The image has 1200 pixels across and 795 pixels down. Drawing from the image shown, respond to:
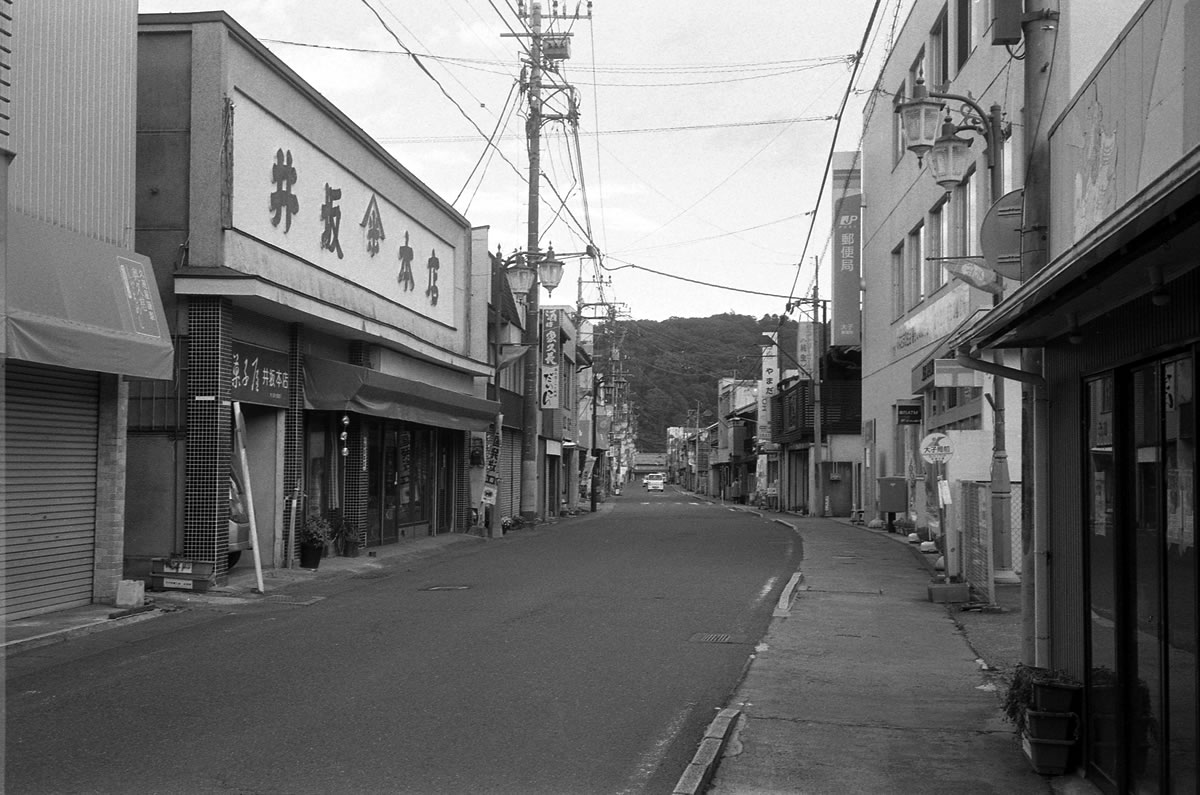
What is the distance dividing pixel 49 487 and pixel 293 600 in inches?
138

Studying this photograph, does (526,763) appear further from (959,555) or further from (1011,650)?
(959,555)

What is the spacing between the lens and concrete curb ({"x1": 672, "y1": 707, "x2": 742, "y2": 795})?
663 centimetres

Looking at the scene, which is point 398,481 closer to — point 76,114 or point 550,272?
point 550,272

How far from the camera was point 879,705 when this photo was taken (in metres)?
9.30

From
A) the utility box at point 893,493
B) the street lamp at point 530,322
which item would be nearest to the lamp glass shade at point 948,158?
the utility box at point 893,493

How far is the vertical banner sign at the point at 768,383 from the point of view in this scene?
61.6 metres

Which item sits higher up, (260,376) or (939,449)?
(260,376)

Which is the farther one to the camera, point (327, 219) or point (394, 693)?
point (327, 219)

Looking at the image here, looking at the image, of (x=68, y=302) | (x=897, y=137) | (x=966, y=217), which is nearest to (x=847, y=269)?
(x=897, y=137)

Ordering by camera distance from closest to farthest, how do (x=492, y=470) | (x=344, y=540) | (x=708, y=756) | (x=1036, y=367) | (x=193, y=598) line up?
(x=708, y=756) → (x=1036, y=367) → (x=193, y=598) → (x=344, y=540) → (x=492, y=470)

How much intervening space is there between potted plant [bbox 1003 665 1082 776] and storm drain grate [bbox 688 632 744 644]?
5.21 m

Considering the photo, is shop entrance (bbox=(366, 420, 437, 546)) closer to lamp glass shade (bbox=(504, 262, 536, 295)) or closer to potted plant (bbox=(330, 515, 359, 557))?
potted plant (bbox=(330, 515, 359, 557))

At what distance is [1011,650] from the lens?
473 inches

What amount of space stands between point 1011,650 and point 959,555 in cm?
597
